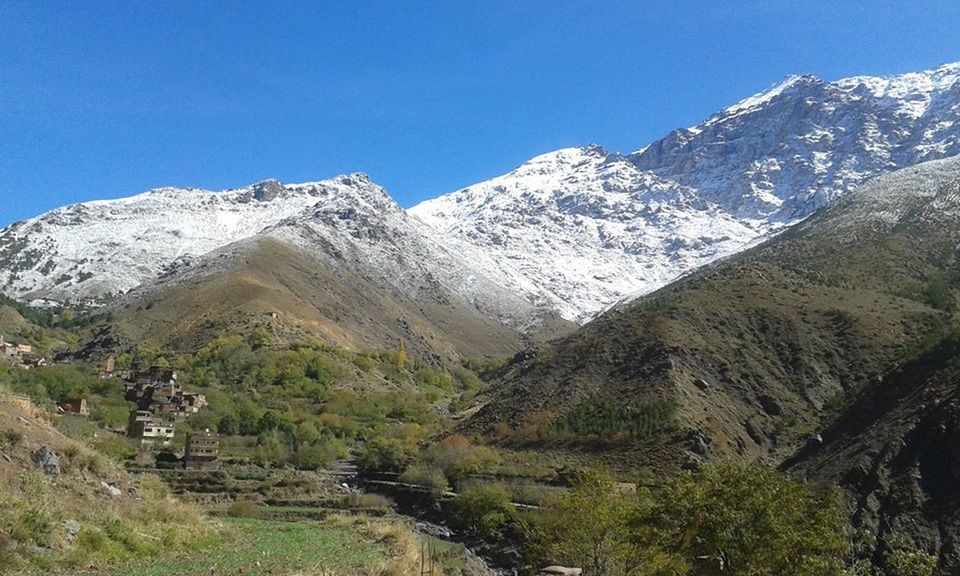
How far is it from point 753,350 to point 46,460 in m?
70.6

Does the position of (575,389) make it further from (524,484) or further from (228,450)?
(228,450)

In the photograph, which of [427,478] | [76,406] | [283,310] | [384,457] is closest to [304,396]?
[283,310]

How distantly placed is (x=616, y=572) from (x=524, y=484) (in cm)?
3356

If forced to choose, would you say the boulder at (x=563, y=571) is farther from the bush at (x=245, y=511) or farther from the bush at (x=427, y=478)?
the bush at (x=427, y=478)

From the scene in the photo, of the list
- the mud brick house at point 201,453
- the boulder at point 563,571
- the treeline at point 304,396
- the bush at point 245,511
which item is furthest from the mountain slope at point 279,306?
the boulder at point 563,571

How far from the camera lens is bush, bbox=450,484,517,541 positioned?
55037 mm

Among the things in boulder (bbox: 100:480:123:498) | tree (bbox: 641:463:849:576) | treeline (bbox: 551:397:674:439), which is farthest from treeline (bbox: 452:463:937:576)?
treeline (bbox: 551:397:674:439)

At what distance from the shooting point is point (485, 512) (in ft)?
189

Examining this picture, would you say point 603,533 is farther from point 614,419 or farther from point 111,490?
point 614,419

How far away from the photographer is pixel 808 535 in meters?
22.2

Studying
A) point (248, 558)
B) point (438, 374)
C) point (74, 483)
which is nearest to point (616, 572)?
point (248, 558)

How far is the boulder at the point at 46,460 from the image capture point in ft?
73.6

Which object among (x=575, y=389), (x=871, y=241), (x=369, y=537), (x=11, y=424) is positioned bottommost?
(x=369, y=537)

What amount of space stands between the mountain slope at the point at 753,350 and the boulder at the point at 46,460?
4529 centimetres
